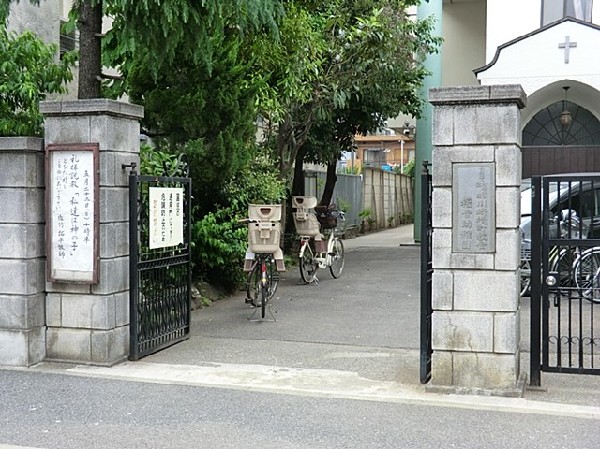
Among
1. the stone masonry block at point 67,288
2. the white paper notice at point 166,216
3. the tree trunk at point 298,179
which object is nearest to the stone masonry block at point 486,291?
the white paper notice at point 166,216

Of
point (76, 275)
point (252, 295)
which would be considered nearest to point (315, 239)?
point (252, 295)

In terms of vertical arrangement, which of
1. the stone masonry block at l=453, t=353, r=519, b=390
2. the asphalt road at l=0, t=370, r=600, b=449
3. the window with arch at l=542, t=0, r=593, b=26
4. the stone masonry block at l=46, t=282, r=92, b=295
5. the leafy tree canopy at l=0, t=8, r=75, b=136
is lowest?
the asphalt road at l=0, t=370, r=600, b=449

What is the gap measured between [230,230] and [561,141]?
10131 millimetres

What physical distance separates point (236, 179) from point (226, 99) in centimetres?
186

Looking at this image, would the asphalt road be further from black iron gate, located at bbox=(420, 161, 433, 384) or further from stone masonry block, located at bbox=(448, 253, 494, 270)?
stone masonry block, located at bbox=(448, 253, 494, 270)

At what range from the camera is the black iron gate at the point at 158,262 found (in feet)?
24.2

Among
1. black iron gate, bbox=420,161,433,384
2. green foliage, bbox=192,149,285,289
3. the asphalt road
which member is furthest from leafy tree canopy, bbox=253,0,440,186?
the asphalt road

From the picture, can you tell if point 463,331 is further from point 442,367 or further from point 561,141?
point 561,141

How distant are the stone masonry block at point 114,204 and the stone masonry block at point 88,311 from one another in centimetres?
80

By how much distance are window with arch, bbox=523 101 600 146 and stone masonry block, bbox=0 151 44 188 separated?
13.2 meters

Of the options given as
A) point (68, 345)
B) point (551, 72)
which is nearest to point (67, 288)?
point (68, 345)

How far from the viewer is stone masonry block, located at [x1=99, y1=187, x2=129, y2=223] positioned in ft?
23.2

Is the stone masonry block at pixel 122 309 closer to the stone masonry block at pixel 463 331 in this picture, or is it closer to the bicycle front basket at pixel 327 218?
the stone masonry block at pixel 463 331

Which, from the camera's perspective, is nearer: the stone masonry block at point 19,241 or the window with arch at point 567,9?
the stone masonry block at point 19,241
